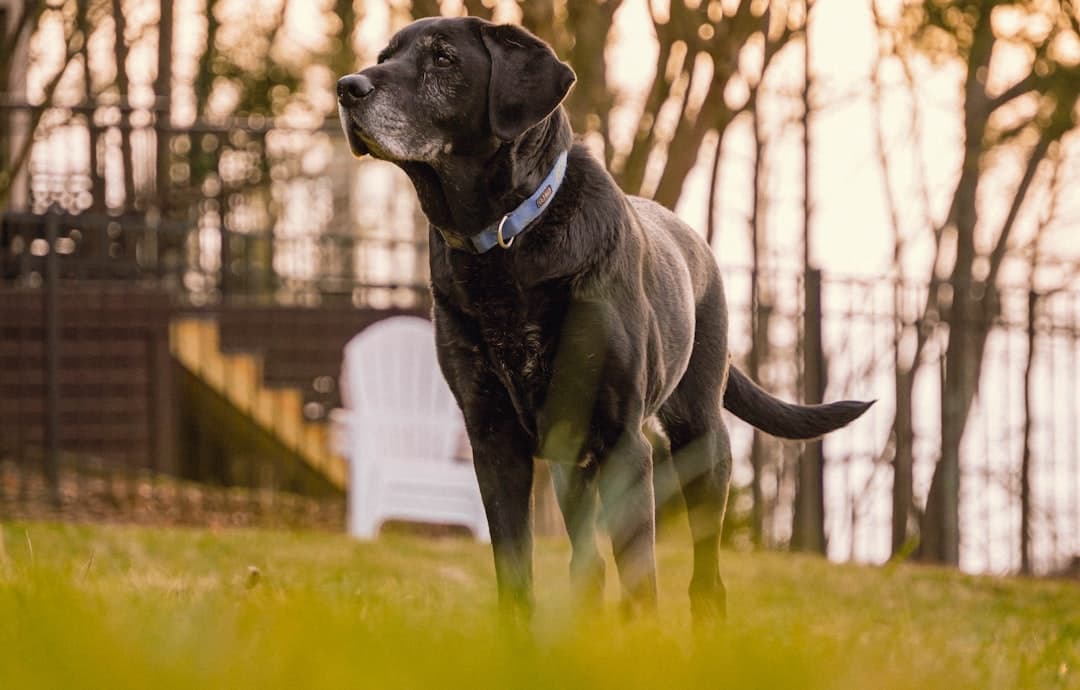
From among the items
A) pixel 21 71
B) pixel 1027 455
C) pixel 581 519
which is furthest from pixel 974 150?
pixel 581 519

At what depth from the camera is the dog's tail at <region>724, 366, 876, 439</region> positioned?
4.66 metres

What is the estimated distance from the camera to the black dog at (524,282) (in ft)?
11.9

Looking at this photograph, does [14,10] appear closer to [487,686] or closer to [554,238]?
[554,238]

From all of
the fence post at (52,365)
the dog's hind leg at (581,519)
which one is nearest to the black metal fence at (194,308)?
the fence post at (52,365)

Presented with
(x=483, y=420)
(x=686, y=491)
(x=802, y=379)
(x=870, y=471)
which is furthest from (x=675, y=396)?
(x=870, y=471)

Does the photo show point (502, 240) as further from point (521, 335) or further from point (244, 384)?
point (244, 384)

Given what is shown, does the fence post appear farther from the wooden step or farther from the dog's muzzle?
the dog's muzzle

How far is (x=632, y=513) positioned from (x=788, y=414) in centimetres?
124

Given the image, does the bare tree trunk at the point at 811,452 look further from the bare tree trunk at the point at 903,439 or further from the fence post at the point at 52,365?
the fence post at the point at 52,365

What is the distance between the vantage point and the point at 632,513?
3.60 meters

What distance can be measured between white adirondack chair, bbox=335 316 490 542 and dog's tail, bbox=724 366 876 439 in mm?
5547

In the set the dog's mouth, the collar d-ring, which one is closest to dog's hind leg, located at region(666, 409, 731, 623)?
the collar d-ring

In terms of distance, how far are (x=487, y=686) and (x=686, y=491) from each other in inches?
114

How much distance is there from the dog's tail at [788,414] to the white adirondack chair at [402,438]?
5547mm
